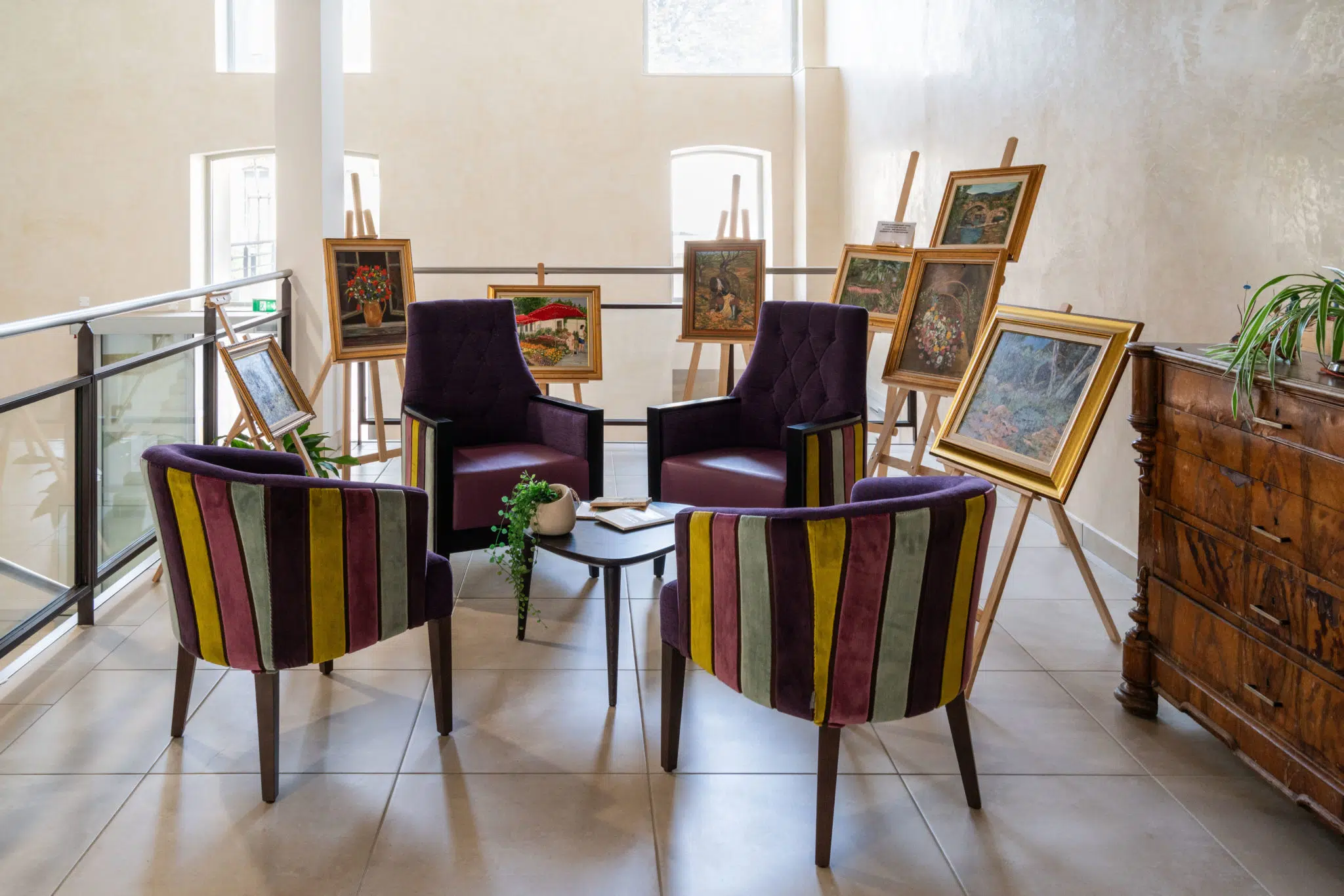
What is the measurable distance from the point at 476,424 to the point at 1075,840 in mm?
3034

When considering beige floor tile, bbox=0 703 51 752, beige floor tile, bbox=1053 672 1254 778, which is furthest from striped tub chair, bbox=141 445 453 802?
beige floor tile, bbox=1053 672 1254 778

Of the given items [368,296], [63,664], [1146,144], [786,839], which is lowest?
[786,839]

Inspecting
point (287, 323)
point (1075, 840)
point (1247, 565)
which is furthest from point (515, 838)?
point (287, 323)

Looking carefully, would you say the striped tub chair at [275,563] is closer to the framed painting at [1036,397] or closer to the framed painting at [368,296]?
the framed painting at [1036,397]

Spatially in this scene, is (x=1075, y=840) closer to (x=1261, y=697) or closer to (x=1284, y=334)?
(x=1261, y=697)

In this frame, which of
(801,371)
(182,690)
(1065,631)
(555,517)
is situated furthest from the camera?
(801,371)

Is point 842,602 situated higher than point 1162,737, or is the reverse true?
point 842,602

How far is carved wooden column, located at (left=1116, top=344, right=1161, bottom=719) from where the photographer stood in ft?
10.3

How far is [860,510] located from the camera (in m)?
2.35

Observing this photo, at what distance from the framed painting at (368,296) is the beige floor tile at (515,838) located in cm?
331

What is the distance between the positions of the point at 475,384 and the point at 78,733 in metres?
2.22

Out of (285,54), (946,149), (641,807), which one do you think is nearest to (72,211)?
(285,54)

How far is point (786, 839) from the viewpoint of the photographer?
8.38 feet

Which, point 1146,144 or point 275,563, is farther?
point 1146,144
